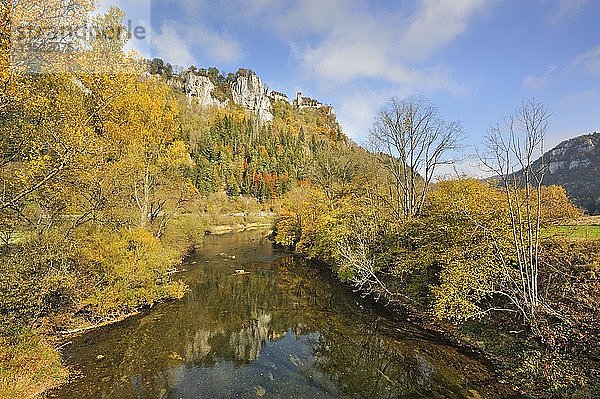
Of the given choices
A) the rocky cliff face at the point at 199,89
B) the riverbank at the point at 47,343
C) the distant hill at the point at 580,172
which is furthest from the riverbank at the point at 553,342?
the rocky cliff face at the point at 199,89

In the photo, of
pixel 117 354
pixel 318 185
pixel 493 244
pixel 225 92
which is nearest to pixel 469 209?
pixel 493 244

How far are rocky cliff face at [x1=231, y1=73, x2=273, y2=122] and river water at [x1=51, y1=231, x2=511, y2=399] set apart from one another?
428 feet

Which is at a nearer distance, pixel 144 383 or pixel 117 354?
pixel 144 383

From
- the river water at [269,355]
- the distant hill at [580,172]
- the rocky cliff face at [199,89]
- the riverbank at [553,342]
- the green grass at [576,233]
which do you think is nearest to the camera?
the riverbank at [553,342]

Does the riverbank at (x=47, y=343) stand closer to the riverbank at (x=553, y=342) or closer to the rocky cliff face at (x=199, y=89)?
the riverbank at (x=553, y=342)

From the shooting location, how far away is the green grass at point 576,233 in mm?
13727

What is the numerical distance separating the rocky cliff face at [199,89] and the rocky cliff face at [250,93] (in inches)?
523

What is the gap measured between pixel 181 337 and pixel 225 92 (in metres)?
146

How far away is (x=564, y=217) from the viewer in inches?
543

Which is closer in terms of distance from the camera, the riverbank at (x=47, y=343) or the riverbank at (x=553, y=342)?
the riverbank at (x=47, y=343)

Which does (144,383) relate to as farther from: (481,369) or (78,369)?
(481,369)

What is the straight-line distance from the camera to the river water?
995cm

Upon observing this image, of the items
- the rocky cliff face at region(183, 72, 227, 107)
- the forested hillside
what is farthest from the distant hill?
the rocky cliff face at region(183, 72, 227, 107)

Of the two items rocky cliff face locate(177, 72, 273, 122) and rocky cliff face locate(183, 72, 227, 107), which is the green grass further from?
rocky cliff face locate(183, 72, 227, 107)
